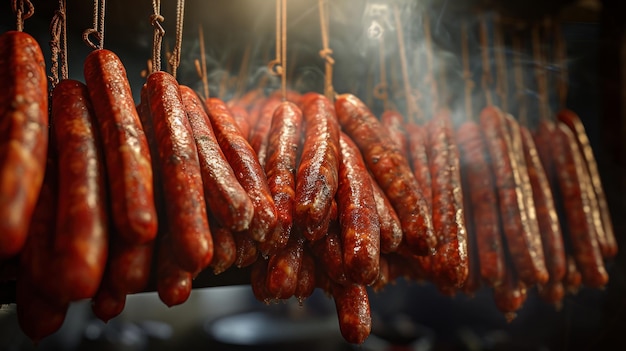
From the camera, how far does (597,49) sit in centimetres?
356

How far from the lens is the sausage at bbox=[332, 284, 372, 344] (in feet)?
5.46

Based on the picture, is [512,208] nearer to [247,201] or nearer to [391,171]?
[391,171]

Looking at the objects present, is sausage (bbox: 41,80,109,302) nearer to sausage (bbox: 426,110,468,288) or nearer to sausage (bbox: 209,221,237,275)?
sausage (bbox: 209,221,237,275)

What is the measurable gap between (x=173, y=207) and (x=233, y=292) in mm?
5056

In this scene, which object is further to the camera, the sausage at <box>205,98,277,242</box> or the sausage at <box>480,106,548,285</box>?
the sausage at <box>480,106,548,285</box>

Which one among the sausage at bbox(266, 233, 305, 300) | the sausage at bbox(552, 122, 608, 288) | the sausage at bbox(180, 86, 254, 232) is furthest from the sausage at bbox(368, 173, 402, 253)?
the sausage at bbox(552, 122, 608, 288)

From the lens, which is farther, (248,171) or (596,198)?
(596,198)

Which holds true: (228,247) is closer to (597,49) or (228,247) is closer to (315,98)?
(315,98)

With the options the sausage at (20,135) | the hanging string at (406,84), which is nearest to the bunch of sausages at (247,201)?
the sausage at (20,135)

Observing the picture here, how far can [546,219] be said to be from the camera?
247 centimetres

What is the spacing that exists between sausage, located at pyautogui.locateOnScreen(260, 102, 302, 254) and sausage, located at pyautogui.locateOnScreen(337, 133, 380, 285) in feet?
0.72

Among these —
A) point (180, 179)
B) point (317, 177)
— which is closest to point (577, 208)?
point (317, 177)

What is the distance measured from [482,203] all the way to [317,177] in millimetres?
1154

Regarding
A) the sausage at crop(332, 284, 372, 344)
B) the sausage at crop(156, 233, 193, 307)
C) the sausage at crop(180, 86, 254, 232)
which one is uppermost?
the sausage at crop(180, 86, 254, 232)
